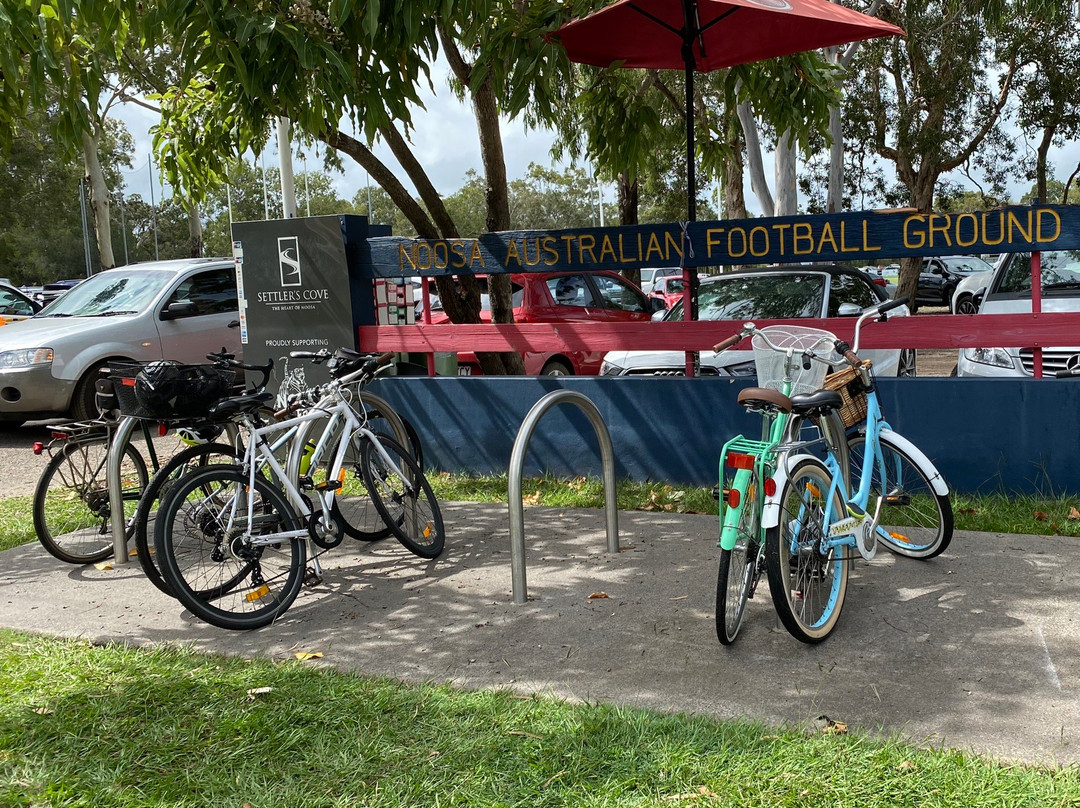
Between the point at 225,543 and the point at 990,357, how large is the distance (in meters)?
5.64

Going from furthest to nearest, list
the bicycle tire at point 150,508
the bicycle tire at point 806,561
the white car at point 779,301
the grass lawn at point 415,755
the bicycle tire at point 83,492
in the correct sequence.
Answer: the white car at point 779,301, the bicycle tire at point 83,492, the bicycle tire at point 150,508, the bicycle tire at point 806,561, the grass lawn at point 415,755

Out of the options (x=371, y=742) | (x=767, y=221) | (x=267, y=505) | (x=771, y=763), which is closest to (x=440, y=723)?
(x=371, y=742)

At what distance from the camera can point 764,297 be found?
9188 millimetres

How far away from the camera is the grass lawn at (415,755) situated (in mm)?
3273

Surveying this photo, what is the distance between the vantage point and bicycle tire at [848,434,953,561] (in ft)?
16.9

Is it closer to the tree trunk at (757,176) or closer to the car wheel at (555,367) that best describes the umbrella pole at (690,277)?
the car wheel at (555,367)

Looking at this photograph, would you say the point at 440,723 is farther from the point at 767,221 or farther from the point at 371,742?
the point at 767,221

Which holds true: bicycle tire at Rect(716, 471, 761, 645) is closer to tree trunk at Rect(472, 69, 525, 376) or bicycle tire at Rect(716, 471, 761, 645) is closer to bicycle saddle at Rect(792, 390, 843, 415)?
bicycle saddle at Rect(792, 390, 843, 415)

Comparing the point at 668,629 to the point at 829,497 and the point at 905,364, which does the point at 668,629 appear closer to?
the point at 829,497

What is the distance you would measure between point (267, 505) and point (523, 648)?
1.49 m

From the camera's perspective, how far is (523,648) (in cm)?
459

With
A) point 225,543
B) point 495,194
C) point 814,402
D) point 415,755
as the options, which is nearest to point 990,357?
point 814,402

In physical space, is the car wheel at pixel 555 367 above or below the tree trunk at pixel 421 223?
below

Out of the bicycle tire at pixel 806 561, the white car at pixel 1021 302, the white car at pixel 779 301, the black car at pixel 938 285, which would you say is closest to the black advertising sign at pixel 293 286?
the white car at pixel 779 301
